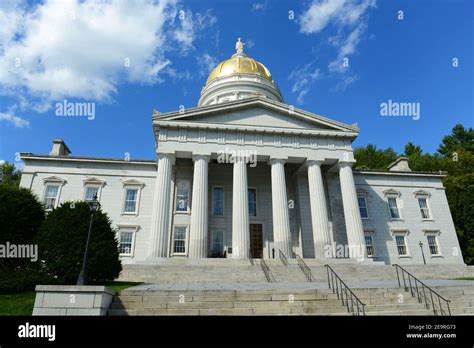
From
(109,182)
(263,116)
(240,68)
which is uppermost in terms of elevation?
(240,68)

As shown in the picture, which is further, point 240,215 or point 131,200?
point 131,200

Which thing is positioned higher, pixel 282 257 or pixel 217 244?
pixel 217 244

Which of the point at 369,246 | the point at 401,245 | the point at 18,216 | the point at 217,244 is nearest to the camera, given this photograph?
the point at 18,216

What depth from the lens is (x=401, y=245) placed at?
95.4 feet

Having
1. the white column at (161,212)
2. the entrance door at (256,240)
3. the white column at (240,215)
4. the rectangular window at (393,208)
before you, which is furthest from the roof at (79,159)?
the rectangular window at (393,208)

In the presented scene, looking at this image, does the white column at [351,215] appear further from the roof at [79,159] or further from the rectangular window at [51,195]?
the rectangular window at [51,195]

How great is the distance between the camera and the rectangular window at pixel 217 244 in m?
26.3

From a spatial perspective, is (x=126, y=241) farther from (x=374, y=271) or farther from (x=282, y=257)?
(x=374, y=271)

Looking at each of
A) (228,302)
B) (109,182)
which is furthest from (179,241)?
(228,302)

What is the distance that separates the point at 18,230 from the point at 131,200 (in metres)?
13.9

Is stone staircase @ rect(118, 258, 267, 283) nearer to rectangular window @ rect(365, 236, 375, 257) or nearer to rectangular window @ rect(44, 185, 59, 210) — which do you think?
rectangular window @ rect(44, 185, 59, 210)

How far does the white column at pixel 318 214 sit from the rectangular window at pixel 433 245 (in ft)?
39.3
